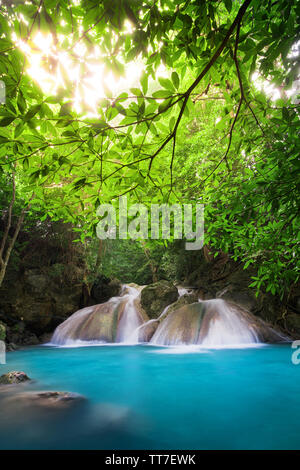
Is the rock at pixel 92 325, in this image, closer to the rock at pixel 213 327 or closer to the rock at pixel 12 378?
the rock at pixel 213 327

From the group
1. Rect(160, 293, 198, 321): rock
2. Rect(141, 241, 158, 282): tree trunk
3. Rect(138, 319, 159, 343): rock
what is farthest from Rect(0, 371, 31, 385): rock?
Rect(141, 241, 158, 282): tree trunk

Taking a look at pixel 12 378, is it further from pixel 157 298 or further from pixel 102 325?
pixel 157 298

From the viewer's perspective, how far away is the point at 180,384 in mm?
5199

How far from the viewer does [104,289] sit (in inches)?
594

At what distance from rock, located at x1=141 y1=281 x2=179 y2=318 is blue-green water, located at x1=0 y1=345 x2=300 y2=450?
4142 mm

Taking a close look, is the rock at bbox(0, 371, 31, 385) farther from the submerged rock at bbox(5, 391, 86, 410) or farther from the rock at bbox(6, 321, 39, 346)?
the rock at bbox(6, 321, 39, 346)

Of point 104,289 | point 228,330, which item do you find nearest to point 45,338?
point 104,289

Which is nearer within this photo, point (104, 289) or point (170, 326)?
point (170, 326)

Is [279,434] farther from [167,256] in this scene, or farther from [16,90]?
[167,256]

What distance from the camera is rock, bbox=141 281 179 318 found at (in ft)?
39.9

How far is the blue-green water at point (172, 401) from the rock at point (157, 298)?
4.14m

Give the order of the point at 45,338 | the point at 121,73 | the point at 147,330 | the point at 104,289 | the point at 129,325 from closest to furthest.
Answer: the point at 121,73 < the point at 147,330 < the point at 129,325 < the point at 45,338 < the point at 104,289

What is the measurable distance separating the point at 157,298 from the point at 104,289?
3.96 meters
